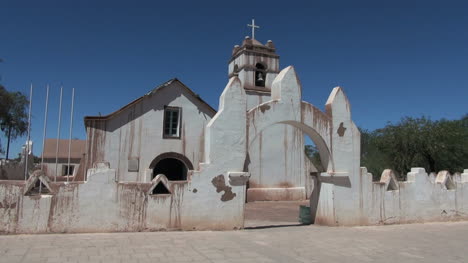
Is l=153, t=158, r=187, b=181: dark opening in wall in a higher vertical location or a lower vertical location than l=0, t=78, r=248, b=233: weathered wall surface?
higher

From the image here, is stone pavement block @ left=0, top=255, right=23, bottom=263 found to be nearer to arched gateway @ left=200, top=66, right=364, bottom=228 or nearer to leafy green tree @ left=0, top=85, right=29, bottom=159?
arched gateway @ left=200, top=66, right=364, bottom=228

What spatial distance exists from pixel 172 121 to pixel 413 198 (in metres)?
10.5

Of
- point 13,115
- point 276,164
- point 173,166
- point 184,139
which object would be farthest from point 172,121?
point 13,115

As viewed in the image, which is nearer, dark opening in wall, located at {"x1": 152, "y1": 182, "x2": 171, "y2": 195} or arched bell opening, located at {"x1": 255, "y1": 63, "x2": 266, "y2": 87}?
dark opening in wall, located at {"x1": 152, "y1": 182, "x2": 171, "y2": 195}

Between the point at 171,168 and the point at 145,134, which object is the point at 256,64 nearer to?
the point at 171,168

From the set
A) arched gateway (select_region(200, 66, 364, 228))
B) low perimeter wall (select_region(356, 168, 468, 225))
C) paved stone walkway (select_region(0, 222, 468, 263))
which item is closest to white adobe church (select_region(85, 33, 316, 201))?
arched gateway (select_region(200, 66, 364, 228))

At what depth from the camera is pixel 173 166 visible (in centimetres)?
1925

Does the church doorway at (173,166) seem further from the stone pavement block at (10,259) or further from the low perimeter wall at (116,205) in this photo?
the stone pavement block at (10,259)

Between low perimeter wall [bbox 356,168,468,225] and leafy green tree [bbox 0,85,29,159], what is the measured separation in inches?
1007

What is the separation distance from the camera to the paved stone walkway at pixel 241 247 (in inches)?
241

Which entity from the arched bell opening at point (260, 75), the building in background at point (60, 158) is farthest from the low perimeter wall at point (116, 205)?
the building in background at point (60, 158)

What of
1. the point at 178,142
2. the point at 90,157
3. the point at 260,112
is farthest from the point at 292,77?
the point at 90,157

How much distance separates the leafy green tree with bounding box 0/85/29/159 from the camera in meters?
26.8

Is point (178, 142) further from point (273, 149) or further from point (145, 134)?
point (273, 149)
